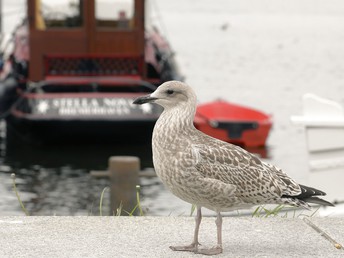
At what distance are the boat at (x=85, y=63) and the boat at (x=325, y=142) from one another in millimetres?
5600

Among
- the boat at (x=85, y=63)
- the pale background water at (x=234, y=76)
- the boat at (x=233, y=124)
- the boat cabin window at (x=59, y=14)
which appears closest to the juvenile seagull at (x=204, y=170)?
the pale background water at (x=234, y=76)

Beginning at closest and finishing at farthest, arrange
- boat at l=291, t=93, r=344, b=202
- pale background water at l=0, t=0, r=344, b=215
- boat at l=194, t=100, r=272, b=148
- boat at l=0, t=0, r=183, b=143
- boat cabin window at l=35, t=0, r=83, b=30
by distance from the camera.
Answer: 1. boat at l=291, t=93, r=344, b=202
2. pale background water at l=0, t=0, r=344, b=215
3. boat at l=0, t=0, r=183, b=143
4. boat at l=194, t=100, r=272, b=148
5. boat cabin window at l=35, t=0, r=83, b=30

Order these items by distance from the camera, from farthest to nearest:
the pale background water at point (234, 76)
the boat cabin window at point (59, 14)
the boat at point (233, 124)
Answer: the boat cabin window at point (59, 14), the boat at point (233, 124), the pale background water at point (234, 76)

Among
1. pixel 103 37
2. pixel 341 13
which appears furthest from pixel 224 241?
pixel 341 13

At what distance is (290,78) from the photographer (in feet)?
135

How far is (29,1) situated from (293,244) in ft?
45.3

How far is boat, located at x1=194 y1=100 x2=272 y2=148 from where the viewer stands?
1878cm

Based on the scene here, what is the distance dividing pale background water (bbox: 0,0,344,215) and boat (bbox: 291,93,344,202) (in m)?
1.76

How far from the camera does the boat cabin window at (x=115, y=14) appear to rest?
1927 centimetres

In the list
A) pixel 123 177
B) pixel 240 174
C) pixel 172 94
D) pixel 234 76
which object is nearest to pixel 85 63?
pixel 123 177

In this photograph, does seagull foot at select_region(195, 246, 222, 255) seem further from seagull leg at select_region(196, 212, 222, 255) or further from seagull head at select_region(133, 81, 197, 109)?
seagull head at select_region(133, 81, 197, 109)

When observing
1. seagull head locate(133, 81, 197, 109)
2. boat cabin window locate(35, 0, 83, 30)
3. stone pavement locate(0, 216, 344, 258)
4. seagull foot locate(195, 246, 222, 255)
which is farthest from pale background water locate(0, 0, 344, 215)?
seagull head locate(133, 81, 197, 109)

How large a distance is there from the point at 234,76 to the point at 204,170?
3643 centimetres

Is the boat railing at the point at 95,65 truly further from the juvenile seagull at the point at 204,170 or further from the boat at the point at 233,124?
the juvenile seagull at the point at 204,170
